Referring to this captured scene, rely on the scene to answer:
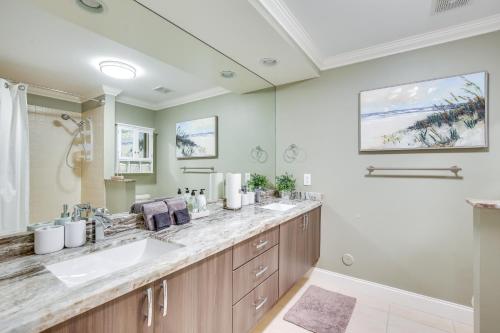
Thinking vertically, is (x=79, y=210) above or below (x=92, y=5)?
below

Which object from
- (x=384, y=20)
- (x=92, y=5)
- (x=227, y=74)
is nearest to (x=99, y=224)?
(x=92, y=5)

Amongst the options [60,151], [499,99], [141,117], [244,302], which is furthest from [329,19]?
[244,302]

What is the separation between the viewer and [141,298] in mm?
892

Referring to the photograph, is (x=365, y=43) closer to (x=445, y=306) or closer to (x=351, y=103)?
(x=351, y=103)

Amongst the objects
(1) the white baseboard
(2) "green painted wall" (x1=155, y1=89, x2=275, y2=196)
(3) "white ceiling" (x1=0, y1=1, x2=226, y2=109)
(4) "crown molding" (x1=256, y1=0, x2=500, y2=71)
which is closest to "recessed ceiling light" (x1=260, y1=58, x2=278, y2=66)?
(4) "crown molding" (x1=256, y1=0, x2=500, y2=71)

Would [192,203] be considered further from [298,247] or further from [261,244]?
[298,247]

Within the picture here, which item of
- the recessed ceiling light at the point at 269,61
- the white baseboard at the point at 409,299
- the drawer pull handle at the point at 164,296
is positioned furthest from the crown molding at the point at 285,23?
the white baseboard at the point at 409,299

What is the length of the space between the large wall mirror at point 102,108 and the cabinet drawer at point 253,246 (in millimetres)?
690

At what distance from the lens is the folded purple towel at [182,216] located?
1572 mm

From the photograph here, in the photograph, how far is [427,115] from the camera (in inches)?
78.2

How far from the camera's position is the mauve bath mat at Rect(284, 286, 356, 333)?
6.04 feet

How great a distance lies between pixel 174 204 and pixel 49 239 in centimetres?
68

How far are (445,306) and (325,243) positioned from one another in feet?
3.51

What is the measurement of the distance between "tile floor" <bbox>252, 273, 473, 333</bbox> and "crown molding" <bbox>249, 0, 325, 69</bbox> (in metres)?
2.32
